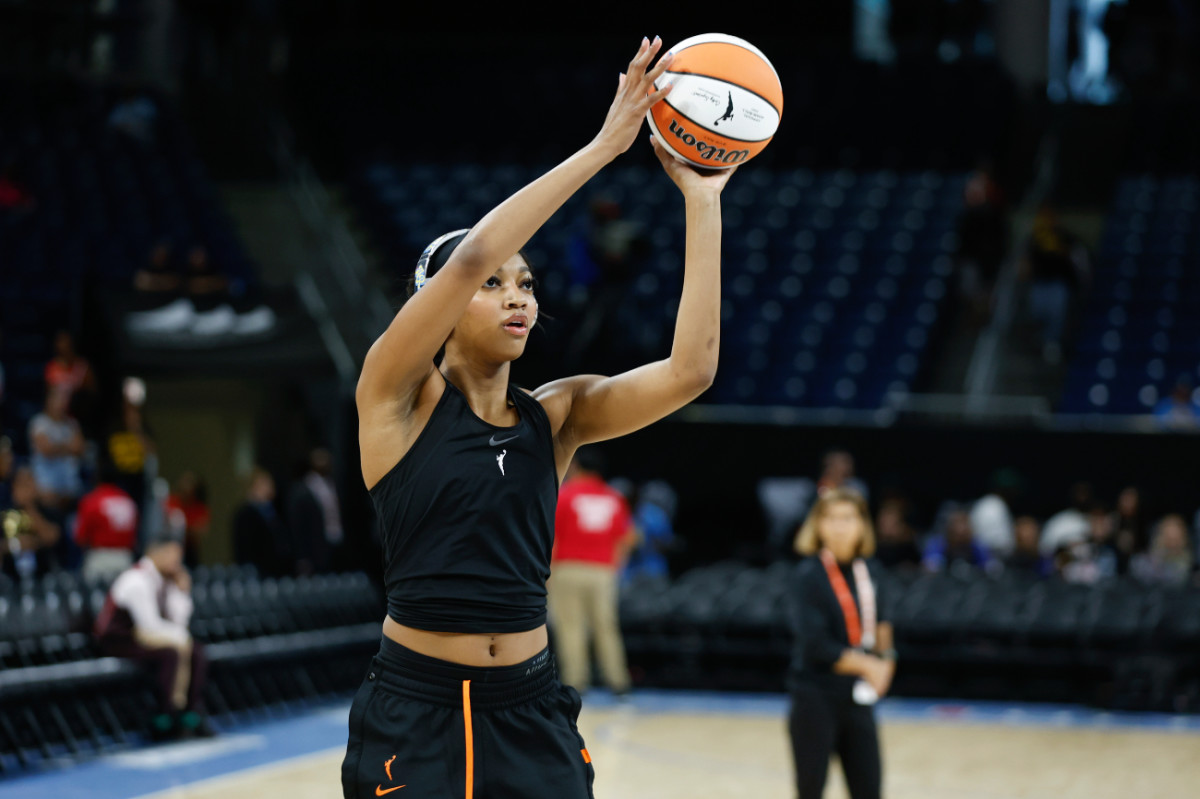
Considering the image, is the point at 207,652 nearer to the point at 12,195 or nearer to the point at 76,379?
the point at 76,379

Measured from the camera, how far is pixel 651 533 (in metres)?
15.0

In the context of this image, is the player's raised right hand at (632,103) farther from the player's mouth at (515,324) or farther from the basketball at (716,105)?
the player's mouth at (515,324)

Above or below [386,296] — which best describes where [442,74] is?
above

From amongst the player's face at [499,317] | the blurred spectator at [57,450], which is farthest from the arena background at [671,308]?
the player's face at [499,317]

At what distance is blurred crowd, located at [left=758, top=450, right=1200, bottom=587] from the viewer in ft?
43.5

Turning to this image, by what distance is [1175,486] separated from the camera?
48.2ft

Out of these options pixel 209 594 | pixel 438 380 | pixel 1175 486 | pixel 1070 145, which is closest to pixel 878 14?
pixel 1070 145

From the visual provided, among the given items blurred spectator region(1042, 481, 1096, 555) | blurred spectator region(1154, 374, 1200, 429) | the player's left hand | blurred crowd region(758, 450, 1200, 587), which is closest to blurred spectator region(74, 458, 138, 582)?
blurred crowd region(758, 450, 1200, 587)

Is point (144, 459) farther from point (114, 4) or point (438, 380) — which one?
point (438, 380)

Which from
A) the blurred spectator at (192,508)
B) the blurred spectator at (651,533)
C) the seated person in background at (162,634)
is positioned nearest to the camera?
the seated person in background at (162,634)

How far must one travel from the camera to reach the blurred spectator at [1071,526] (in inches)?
546

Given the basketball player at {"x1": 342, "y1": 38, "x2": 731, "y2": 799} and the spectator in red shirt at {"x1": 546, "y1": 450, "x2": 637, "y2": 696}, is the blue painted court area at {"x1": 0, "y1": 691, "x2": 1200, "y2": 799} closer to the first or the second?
the spectator in red shirt at {"x1": 546, "y1": 450, "x2": 637, "y2": 696}

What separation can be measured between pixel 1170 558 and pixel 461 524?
11.5m

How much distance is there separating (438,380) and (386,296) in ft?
50.9
